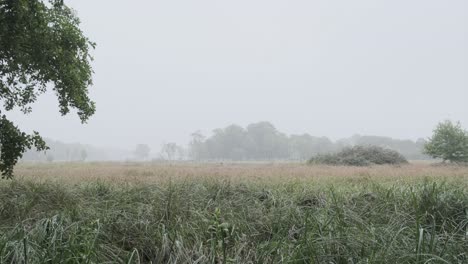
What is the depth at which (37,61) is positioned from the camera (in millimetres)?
7676

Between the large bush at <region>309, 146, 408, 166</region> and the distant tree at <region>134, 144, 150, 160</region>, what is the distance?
169956 mm

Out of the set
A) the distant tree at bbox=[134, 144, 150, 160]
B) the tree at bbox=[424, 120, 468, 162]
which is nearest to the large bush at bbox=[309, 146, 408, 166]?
the tree at bbox=[424, 120, 468, 162]

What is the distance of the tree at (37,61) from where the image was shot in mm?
6660

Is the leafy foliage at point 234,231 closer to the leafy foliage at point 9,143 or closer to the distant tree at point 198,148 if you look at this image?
the leafy foliage at point 9,143

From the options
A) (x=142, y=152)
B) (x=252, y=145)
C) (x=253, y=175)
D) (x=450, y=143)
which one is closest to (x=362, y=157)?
(x=450, y=143)

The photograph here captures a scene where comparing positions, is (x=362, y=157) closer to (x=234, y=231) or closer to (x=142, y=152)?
(x=234, y=231)

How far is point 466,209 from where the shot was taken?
5.65 m

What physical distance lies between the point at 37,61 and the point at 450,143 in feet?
115

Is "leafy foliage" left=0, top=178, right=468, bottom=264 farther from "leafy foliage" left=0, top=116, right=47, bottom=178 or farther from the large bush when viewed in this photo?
the large bush

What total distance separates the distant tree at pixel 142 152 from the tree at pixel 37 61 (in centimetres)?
19013

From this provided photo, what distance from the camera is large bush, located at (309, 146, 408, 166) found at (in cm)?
3091

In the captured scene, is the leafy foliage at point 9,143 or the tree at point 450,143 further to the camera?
the tree at point 450,143

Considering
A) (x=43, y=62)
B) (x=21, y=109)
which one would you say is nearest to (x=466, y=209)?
(x=43, y=62)

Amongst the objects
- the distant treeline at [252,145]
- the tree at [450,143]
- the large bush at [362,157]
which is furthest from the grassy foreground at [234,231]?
the distant treeline at [252,145]
